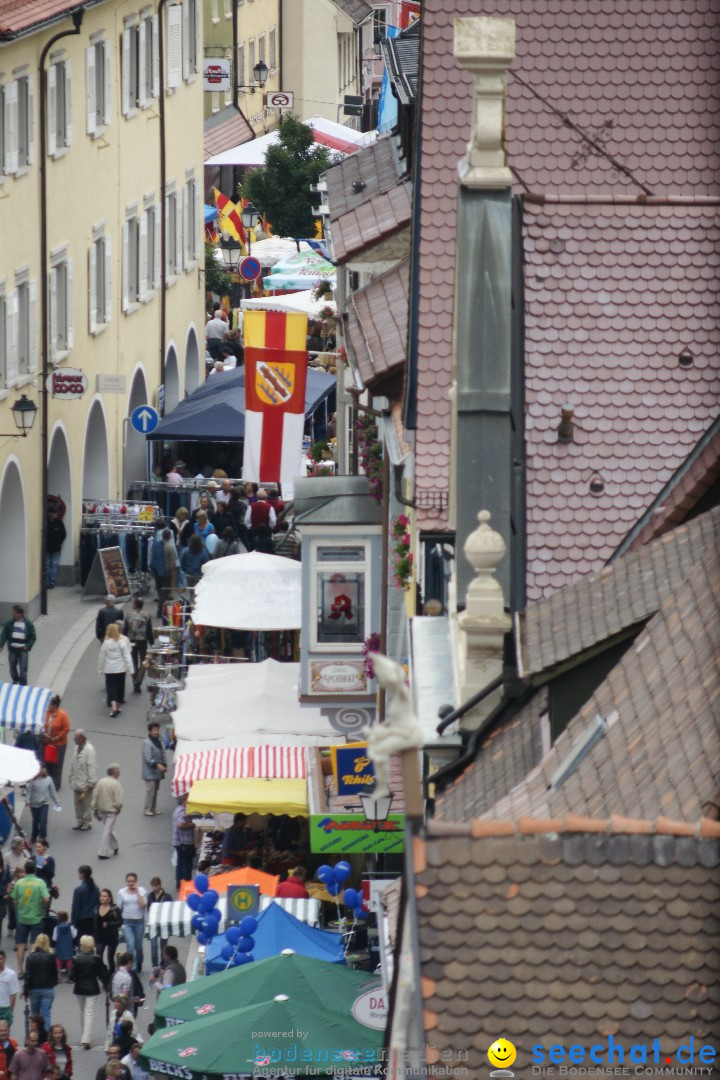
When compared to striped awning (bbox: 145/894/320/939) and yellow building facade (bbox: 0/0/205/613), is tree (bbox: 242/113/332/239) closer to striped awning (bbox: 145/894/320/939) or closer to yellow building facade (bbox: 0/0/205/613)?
yellow building facade (bbox: 0/0/205/613)

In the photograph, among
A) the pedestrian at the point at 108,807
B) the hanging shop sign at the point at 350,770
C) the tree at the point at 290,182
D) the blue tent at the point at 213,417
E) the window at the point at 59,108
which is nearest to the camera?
the hanging shop sign at the point at 350,770

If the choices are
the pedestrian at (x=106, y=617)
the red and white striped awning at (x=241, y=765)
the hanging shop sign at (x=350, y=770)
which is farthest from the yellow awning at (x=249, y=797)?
the pedestrian at (x=106, y=617)

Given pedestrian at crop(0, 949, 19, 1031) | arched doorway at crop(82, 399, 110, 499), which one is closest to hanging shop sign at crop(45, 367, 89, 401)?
arched doorway at crop(82, 399, 110, 499)

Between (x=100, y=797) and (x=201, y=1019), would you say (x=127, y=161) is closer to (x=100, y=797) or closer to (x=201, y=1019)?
(x=100, y=797)

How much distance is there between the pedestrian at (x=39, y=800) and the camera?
25266mm

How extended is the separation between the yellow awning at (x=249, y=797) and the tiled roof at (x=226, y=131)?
5420 centimetres

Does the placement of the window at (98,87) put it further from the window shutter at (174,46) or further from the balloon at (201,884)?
the balloon at (201,884)

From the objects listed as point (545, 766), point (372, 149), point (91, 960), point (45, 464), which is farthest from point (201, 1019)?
point (45, 464)

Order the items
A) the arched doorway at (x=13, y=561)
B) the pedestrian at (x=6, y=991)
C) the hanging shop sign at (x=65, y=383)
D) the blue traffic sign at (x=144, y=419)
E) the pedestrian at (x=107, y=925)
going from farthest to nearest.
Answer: the blue traffic sign at (x=144, y=419) → the hanging shop sign at (x=65, y=383) → the arched doorway at (x=13, y=561) → the pedestrian at (x=107, y=925) → the pedestrian at (x=6, y=991)

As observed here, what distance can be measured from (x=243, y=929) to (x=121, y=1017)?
1.42 metres

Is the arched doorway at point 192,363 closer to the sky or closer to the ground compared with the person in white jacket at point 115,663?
closer to the sky

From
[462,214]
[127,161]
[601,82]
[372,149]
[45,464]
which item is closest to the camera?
[462,214]

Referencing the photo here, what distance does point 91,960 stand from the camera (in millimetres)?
20281

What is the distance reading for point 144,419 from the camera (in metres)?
41.2
